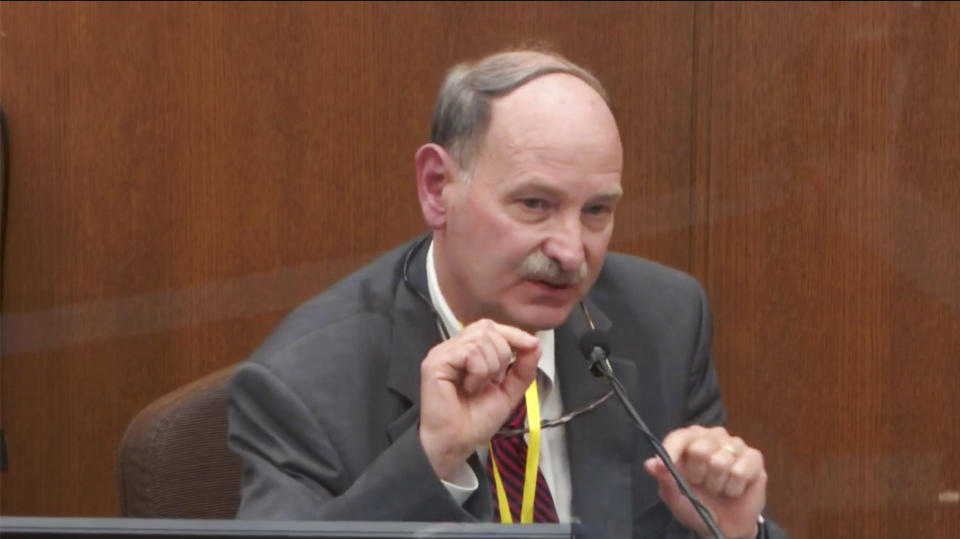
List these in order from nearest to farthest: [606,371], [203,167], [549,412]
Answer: [606,371], [549,412], [203,167]

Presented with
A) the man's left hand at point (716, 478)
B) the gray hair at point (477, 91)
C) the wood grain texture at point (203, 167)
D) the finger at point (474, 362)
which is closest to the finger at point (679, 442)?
the man's left hand at point (716, 478)

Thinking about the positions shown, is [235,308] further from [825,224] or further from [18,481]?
[825,224]

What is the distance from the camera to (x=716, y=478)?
5.01 feet

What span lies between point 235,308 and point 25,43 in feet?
2.20

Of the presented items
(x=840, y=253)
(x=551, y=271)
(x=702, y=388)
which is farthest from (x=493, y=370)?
(x=840, y=253)

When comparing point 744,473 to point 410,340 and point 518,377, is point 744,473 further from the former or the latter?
point 410,340

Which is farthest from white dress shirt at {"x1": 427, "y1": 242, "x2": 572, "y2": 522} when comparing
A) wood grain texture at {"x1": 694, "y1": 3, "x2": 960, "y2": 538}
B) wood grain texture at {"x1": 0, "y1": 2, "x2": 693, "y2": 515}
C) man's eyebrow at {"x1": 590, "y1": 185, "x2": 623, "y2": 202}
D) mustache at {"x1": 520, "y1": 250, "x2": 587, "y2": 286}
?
wood grain texture at {"x1": 694, "y1": 3, "x2": 960, "y2": 538}

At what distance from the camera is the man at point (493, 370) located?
1.59 meters

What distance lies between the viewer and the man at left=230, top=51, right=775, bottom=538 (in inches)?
62.5

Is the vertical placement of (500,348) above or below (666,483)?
above

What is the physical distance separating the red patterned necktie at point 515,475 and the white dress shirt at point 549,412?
2 cm

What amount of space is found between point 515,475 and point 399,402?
0.17m

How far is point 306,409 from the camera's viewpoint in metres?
1.71

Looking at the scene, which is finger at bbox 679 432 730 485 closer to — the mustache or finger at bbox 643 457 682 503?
finger at bbox 643 457 682 503
